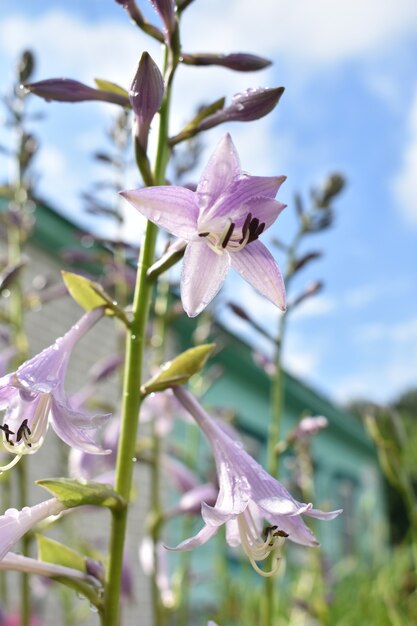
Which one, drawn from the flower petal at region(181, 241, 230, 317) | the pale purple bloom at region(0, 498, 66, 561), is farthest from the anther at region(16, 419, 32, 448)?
the flower petal at region(181, 241, 230, 317)

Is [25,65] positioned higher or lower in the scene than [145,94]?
lower

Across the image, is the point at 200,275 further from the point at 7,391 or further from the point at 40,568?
the point at 40,568

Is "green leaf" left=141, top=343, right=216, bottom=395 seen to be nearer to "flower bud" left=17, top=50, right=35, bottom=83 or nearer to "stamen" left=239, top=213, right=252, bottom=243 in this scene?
"stamen" left=239, top=213, right=252, bottom=243

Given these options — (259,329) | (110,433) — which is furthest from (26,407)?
(110,433)

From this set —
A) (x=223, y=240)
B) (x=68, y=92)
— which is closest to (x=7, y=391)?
(x=223, y=240)

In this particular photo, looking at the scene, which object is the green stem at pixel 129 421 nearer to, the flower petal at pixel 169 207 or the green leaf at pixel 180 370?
the green leaf at pixel 180 370
